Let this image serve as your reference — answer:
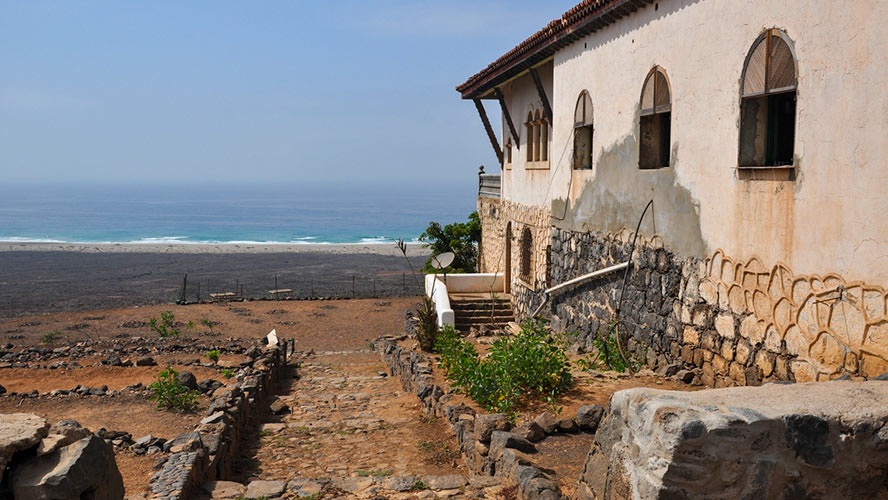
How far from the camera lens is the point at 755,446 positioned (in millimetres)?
4051

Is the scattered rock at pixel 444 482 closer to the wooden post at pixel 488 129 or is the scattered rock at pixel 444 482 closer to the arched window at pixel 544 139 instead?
the arched window at pixel 544 139

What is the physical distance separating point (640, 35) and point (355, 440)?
7.09 metres

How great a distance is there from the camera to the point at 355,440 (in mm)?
9781

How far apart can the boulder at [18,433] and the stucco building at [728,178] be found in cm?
631

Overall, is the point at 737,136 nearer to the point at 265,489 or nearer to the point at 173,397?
the point at 265,489

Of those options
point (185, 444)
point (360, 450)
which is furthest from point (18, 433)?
point (360, 450)

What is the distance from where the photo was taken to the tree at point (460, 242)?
90.4ft

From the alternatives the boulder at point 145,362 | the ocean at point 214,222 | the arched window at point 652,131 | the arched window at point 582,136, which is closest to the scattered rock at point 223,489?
the arched window at point 652,131

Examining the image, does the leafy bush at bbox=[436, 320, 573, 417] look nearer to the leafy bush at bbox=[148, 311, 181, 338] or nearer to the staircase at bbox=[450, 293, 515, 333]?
the staircase at bbox=[450, 293, 515, 333]

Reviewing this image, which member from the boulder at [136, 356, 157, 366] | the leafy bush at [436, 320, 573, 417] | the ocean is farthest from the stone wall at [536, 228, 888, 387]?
the ocean

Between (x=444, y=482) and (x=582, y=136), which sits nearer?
(x=444, y=482)

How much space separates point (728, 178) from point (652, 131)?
2669mm

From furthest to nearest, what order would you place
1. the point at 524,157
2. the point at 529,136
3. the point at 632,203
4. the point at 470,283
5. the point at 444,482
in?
1. the point at 470,283
2. the point at 524,157
3. the point at 529,136
4. the point at 632,203
5. the point at 444,482

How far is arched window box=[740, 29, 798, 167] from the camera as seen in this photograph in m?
7.63
